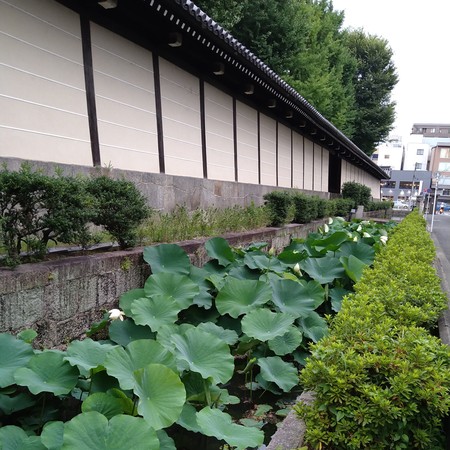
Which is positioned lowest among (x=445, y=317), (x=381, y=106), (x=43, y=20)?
(x=445, y=317)

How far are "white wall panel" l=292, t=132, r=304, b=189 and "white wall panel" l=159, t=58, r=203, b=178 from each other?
566 centimetres

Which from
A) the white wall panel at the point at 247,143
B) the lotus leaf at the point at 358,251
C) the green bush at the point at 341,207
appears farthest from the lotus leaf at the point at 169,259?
the green bush at the point at 341,207

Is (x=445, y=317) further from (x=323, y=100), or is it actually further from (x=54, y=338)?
(x=323, y=100)

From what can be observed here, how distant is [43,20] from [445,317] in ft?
16.0

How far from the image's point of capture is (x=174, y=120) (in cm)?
612

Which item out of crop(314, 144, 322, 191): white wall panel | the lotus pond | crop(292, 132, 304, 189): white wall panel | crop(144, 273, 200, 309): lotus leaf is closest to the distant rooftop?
crop(314, 144, 322, 191): white wall panel

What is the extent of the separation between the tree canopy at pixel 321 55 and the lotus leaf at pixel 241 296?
8985 millimetres

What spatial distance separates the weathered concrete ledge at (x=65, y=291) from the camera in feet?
7.75

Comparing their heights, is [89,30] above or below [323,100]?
below

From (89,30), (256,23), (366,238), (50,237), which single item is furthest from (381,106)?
(50,237)

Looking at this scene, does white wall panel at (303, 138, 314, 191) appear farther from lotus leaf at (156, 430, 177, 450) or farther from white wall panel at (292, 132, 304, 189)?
lotus leaf at (156, 430, 177, 450)

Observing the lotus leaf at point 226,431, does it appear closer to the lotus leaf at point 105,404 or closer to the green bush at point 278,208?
the lotus leaf at point 105,404

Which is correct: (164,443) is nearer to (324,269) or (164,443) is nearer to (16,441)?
(16,441)

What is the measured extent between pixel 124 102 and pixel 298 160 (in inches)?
320
